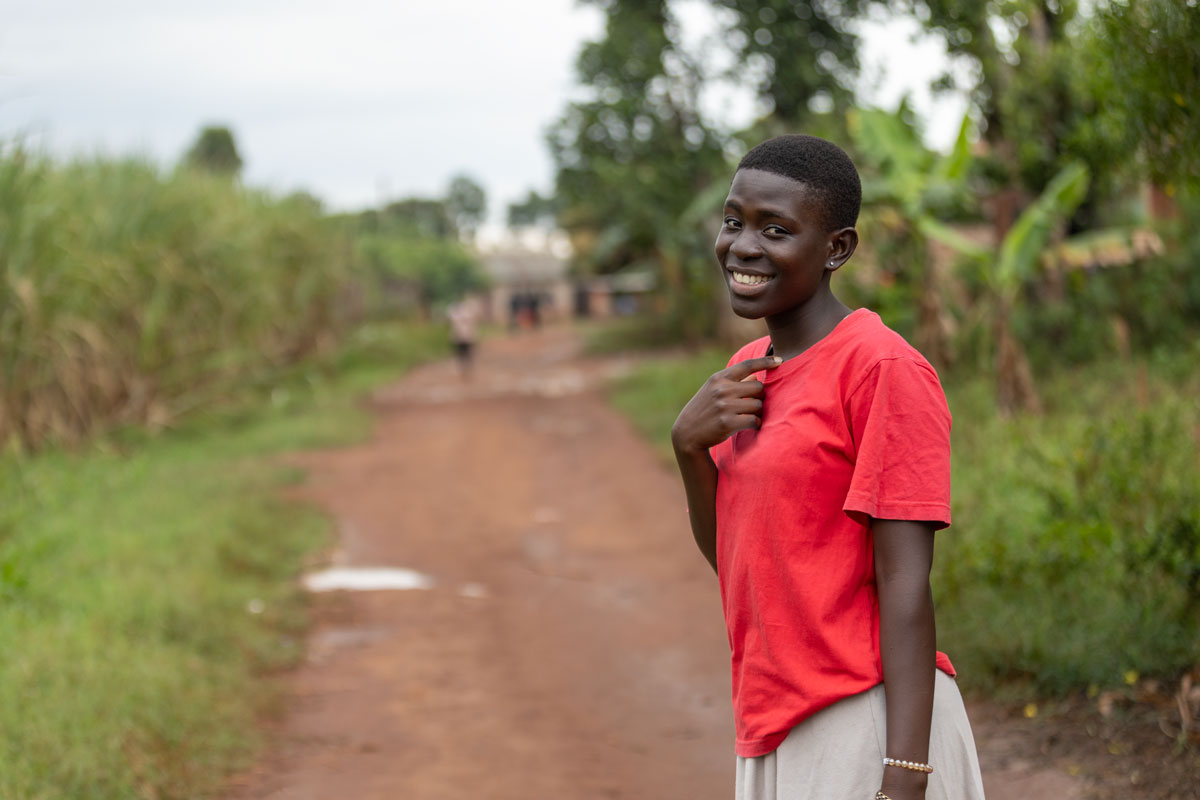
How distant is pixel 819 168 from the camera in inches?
68.2

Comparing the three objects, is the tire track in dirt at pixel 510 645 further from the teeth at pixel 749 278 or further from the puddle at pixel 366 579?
the teeth at pixel 749 278

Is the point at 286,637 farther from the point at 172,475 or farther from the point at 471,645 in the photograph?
the point at 172,475

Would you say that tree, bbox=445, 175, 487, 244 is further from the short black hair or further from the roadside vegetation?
the short black hair

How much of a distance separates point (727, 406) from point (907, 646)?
0.44m

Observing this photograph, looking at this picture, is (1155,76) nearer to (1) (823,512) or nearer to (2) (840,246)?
(2) (840,246)

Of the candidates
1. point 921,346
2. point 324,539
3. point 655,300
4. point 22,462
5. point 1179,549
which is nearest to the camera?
point 1179,549

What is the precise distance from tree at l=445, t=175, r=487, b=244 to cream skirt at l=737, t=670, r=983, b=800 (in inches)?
3221

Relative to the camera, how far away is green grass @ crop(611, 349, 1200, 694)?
4.04m

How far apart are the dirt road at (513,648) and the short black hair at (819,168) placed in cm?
258

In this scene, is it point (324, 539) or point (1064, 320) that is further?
point (1064, 320)

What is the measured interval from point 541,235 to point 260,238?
44985mm

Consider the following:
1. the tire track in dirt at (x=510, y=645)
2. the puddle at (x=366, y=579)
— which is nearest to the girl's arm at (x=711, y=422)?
the tire track in dirt at (x=510, y=645)

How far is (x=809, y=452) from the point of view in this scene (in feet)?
5.41

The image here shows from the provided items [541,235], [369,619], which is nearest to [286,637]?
[369,619]
